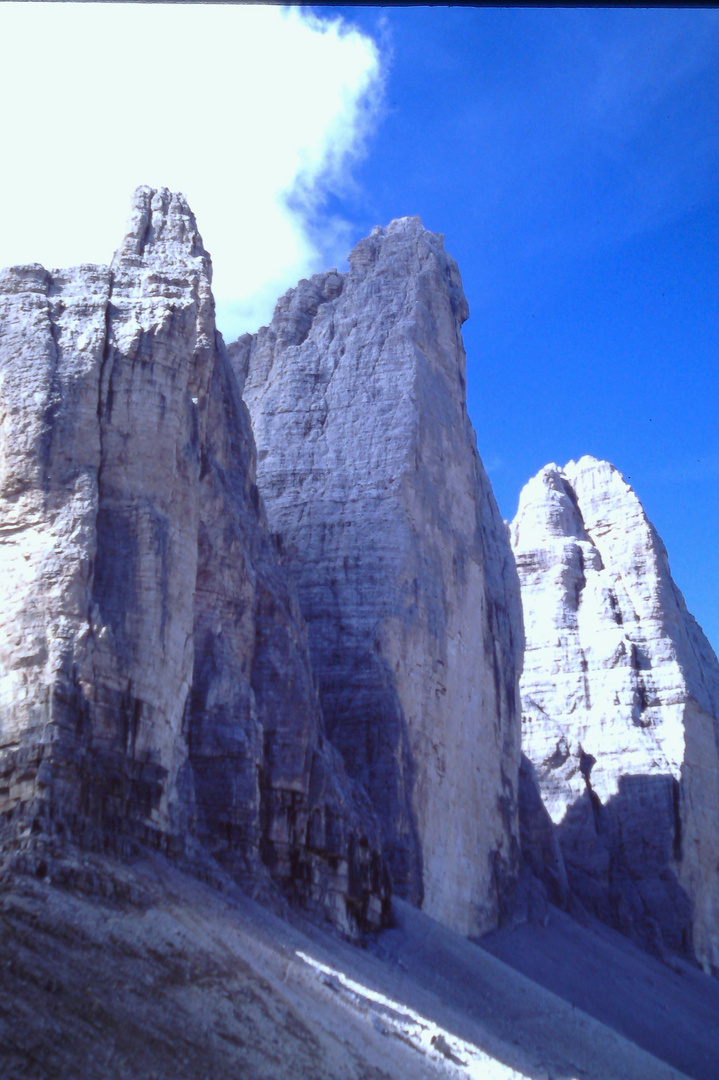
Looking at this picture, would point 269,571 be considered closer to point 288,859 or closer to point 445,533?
point 288,859

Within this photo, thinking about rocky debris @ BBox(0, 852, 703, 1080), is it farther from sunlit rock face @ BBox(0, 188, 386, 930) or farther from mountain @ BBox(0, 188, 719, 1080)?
sunlit rock face @ BBox(0, 188, 386, 930)

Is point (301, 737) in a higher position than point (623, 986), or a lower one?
higher

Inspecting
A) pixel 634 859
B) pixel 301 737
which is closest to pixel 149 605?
pixel 301 737

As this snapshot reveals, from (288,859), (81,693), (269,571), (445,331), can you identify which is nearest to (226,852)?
(288,859)

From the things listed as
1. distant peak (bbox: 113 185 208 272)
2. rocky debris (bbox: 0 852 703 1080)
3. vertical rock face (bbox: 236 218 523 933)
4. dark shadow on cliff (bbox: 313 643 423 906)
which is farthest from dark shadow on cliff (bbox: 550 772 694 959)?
distant peak (bbox: 113 185 208 272)

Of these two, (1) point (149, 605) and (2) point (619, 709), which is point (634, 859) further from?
(1) point (149, 605)

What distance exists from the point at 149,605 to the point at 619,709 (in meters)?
35.3

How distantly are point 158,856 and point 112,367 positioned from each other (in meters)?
10.8

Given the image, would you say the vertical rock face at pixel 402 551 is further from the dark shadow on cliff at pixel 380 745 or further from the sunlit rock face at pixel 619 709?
the sunlit rock face at pixel 619 709

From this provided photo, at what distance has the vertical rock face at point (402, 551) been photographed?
36719 mm

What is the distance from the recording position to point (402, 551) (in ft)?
130

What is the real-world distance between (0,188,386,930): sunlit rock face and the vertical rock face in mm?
3893

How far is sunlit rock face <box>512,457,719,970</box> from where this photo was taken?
50344 millimetres

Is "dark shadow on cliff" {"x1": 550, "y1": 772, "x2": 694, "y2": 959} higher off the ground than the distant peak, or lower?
lower
